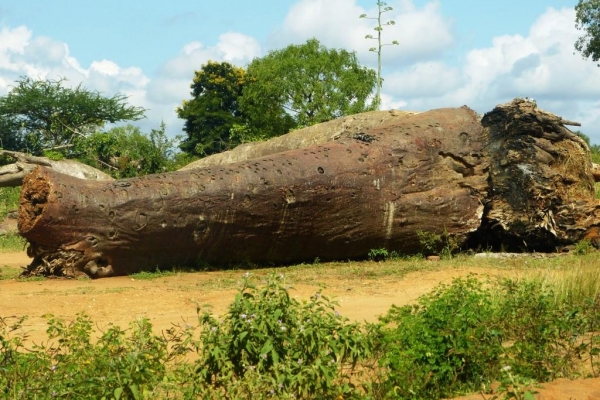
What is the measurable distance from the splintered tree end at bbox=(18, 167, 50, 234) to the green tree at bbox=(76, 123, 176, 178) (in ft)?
39.8

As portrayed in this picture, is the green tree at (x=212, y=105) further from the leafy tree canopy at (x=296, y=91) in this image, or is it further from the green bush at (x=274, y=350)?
the green bush at (x=274, y=350)

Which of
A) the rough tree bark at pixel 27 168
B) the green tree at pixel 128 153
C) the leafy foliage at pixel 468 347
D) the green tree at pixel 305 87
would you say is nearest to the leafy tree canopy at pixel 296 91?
the green tree at pixel 305 87

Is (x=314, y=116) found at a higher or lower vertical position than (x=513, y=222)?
higher

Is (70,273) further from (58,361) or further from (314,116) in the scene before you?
(314,116)

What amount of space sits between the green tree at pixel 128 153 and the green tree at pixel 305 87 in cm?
980

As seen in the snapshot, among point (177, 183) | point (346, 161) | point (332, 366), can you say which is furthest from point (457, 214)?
point (332, 366)

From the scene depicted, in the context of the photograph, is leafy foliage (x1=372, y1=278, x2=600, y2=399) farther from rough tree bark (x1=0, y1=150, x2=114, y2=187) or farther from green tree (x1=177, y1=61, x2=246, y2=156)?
green tree (x1=177, y1=61, x2=246, y2=156)

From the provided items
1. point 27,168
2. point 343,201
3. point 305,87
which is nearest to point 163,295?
point 343,201

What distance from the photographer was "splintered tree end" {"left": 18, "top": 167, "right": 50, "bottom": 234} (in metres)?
11.0

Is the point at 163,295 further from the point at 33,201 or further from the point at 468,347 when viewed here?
the point at 468,347

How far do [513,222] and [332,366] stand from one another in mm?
8703

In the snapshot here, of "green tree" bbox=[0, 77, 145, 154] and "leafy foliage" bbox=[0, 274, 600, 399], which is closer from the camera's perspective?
"leafy foliage" bbox=[0, 274, 600, 399]

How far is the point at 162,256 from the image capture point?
38.0ft

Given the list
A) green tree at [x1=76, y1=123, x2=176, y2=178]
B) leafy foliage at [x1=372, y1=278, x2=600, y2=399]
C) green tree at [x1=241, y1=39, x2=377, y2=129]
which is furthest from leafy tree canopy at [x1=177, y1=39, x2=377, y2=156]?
leafy foliage at [x1=372, y1=278, x2=600, y2=399]
